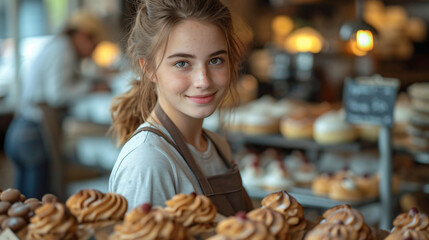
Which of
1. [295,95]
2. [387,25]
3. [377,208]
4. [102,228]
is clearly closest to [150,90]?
[102,228]

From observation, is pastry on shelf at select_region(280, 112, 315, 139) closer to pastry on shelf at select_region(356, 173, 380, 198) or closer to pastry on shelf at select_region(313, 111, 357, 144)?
pastry on shelf at select_region(313, 111, 357, 144)

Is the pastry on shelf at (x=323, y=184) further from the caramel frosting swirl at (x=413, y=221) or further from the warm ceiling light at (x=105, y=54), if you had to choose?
the warm ceiling light at (x=105, y=54)

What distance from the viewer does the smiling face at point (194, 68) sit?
1705 mm

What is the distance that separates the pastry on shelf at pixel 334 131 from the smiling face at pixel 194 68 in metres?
1.89

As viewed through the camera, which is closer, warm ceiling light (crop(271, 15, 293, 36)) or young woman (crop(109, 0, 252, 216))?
young woman (crop(109, 0, 252, 216))

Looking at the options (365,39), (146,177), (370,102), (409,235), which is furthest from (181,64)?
(370,102)

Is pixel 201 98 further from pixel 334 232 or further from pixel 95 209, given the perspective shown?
pixel 334 232

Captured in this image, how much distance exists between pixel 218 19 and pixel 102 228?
780 millimetres

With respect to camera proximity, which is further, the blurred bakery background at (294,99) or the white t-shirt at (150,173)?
the blurred bakery background at (294,99)

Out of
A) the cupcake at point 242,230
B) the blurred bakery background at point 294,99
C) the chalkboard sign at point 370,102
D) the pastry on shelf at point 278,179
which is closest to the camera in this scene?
the cupcake at point 242,230

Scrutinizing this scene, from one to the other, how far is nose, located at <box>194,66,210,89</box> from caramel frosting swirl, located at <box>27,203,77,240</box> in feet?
1.86

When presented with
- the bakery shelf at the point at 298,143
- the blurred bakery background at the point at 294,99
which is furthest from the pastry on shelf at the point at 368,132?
the bakery shelf at the point at 298,143

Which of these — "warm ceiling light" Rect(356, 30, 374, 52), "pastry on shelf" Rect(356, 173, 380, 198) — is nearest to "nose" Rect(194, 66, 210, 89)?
"warm ceiling light" Rect(356, 30, 374, 52)

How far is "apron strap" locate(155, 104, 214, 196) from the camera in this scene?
Answer: 70.7 inches
